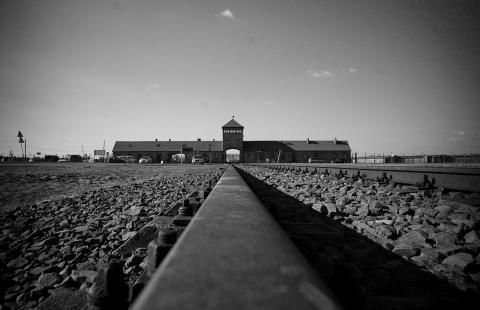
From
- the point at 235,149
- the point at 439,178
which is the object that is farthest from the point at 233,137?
the point at 439,178

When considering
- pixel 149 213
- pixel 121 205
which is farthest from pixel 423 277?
pixel 121 205

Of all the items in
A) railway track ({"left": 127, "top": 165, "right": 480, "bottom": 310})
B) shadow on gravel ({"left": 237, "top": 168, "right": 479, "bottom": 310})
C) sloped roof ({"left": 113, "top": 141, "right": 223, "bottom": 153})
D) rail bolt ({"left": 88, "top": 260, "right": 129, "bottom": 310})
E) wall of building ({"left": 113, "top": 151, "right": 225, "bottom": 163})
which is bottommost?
shadow on gravel ({"left": 237, "top": 168, "right": 479, "bottom": 310})

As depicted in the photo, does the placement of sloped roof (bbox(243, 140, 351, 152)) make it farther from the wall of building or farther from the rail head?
the rail head

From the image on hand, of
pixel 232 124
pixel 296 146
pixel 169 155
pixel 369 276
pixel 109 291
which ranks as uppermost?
pixel 232 124

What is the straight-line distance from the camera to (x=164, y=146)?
208ft

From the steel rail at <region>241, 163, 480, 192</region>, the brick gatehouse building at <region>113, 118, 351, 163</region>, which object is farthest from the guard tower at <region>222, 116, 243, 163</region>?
the steel rail at <region>241, 163, 480, 192</region>

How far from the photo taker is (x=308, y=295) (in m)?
0.40

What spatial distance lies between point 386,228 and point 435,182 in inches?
108

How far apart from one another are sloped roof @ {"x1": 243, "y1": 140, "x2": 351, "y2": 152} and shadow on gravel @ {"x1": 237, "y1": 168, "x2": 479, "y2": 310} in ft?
195

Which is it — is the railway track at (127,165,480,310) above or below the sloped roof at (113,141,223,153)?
below

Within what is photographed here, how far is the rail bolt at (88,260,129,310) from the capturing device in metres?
0.73

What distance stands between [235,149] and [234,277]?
200 ft

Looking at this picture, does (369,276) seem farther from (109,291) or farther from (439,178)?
(439,178)

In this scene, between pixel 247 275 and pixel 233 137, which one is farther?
pixel 233 137
